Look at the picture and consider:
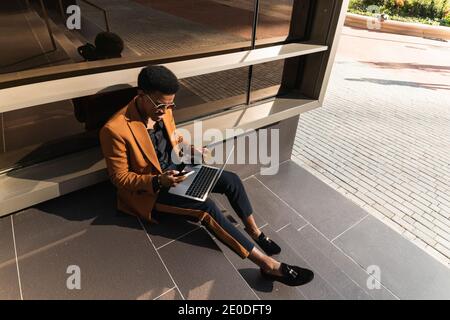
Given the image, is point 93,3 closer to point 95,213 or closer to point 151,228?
point 95,213

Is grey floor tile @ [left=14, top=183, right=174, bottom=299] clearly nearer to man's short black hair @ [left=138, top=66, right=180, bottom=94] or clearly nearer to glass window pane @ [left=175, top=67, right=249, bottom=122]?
man's short black hair @ [left=138, top=66, right=180, bottom=94]

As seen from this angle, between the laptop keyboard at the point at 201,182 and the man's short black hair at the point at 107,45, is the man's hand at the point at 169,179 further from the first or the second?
the man's short black hair at the point at 107,45

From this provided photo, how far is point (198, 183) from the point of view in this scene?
2.79 meters

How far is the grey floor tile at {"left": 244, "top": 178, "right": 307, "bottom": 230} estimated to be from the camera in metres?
3.78

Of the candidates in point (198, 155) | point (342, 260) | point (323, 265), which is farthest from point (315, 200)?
point (198, 155)

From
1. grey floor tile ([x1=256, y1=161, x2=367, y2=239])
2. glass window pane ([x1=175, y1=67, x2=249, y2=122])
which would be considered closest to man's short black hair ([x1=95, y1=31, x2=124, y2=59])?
glass window pane ([x1=175, y1=67, x2=249, y2=122])

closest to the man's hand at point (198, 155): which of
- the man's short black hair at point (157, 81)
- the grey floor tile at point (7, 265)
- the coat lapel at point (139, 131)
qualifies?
the coat lapel at point (139, 131)

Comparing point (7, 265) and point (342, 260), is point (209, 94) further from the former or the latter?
point (7, 265)

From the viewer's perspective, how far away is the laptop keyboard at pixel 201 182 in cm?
265

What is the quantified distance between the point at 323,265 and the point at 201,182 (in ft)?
5.12

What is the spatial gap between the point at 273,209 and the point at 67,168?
2.37m

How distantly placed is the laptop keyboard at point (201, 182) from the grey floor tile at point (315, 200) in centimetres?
160
